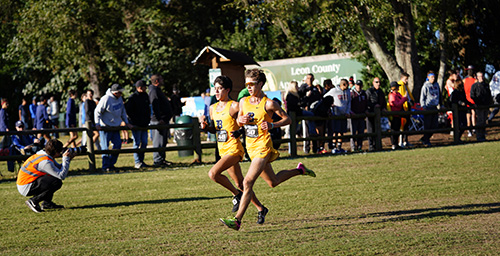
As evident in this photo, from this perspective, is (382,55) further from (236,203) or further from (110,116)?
(236,203)

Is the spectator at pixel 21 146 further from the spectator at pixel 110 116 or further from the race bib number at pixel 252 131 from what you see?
the race bib number at pixel 252 131

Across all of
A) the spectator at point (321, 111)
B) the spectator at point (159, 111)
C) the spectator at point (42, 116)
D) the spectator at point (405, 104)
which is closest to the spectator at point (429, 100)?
the spectator at point (405, 104)

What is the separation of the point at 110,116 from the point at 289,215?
26.3ft

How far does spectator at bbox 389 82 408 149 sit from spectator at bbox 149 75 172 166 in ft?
20.9

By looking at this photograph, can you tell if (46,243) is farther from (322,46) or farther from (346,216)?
(322,46)

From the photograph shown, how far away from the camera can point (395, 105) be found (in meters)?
18.9

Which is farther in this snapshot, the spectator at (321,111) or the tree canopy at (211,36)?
the tree canopy at (211,36)

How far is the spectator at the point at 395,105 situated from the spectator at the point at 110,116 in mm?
7426

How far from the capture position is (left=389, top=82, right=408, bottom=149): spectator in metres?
18.7

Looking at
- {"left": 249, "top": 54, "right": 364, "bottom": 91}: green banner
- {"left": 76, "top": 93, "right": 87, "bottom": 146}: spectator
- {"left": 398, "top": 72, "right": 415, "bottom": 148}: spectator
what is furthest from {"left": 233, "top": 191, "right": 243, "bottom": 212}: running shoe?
{"left": 249, "top": 54, "right": 364, "bottom": 91}: green banner

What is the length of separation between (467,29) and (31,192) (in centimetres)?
2165

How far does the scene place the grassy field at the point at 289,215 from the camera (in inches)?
266

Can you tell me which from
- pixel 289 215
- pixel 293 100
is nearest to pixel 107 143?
pixel 293 100

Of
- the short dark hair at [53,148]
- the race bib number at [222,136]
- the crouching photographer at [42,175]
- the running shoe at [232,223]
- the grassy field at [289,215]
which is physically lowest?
the grassy field at [289,215]
